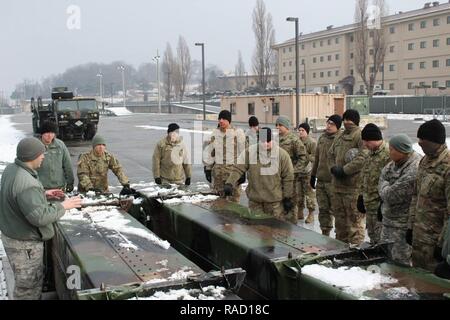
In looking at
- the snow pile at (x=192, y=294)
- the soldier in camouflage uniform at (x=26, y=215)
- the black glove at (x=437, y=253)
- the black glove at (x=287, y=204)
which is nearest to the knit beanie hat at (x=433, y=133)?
the black glove at (x=437, y=253)

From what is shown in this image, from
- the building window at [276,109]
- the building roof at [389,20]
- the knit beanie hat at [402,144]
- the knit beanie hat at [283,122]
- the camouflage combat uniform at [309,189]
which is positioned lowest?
the camouflage combat uniform at [309,189]

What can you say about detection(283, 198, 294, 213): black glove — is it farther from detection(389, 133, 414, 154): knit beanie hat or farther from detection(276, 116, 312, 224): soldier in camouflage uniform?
detection(389, 133, 414, 154): knit beanie hat

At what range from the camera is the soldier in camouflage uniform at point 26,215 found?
3814 millimetres

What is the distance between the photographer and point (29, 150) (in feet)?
13.0

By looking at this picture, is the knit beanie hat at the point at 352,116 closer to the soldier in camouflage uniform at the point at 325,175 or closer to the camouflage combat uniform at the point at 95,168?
the soldier in camouflage uniform at the point at 325,175

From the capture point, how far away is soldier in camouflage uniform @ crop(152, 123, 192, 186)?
7328mm

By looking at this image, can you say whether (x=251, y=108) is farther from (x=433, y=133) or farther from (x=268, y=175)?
(x=433, y=133)

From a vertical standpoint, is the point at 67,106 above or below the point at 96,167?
above

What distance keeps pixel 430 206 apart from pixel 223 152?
14.0 feet

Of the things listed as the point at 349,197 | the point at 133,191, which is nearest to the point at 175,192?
the point at 133,191

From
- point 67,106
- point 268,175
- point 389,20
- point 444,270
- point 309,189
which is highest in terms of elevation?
point 389,20

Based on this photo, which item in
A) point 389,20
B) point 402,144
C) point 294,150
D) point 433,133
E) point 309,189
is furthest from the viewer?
point 389,20

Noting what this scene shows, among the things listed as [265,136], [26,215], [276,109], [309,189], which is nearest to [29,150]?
[26,215]
